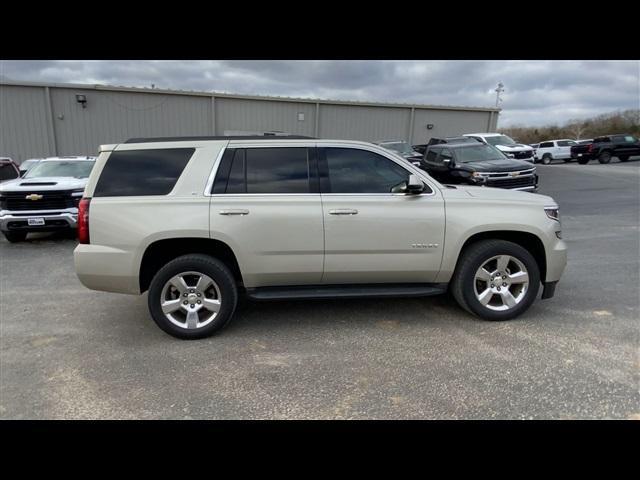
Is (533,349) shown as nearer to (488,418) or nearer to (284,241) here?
(488,418)

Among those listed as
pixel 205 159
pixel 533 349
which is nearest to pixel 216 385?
pixel 205 159

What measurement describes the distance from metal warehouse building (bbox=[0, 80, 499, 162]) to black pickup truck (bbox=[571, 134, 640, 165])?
14.5 meters

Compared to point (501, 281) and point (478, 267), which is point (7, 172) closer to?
point (478, 267)

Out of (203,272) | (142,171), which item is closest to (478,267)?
(203,272)

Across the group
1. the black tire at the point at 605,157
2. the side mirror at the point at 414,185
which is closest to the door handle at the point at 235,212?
the side mirror at the point at 414,185

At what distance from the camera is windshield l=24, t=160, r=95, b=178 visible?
8500 mm

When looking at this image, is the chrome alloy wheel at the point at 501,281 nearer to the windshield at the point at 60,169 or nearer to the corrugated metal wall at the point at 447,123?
the windshield at the point at 60,169

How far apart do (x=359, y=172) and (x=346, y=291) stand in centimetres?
120

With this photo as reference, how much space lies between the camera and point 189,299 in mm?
3691

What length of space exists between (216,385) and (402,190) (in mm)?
2417

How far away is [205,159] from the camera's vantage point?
12.3 feet

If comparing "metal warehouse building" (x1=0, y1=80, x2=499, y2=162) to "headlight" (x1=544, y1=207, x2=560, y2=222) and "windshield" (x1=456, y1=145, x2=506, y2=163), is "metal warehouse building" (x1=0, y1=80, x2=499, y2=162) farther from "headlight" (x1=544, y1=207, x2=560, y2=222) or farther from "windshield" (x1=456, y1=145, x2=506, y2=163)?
"headlight" (x1=544, y1=207, x2=560, y2=222)

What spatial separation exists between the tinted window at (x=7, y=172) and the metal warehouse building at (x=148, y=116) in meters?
7.78

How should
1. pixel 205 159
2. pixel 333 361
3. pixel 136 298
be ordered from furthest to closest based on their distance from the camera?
pixel 136 298, pixel 205 159, pixel 333 361
